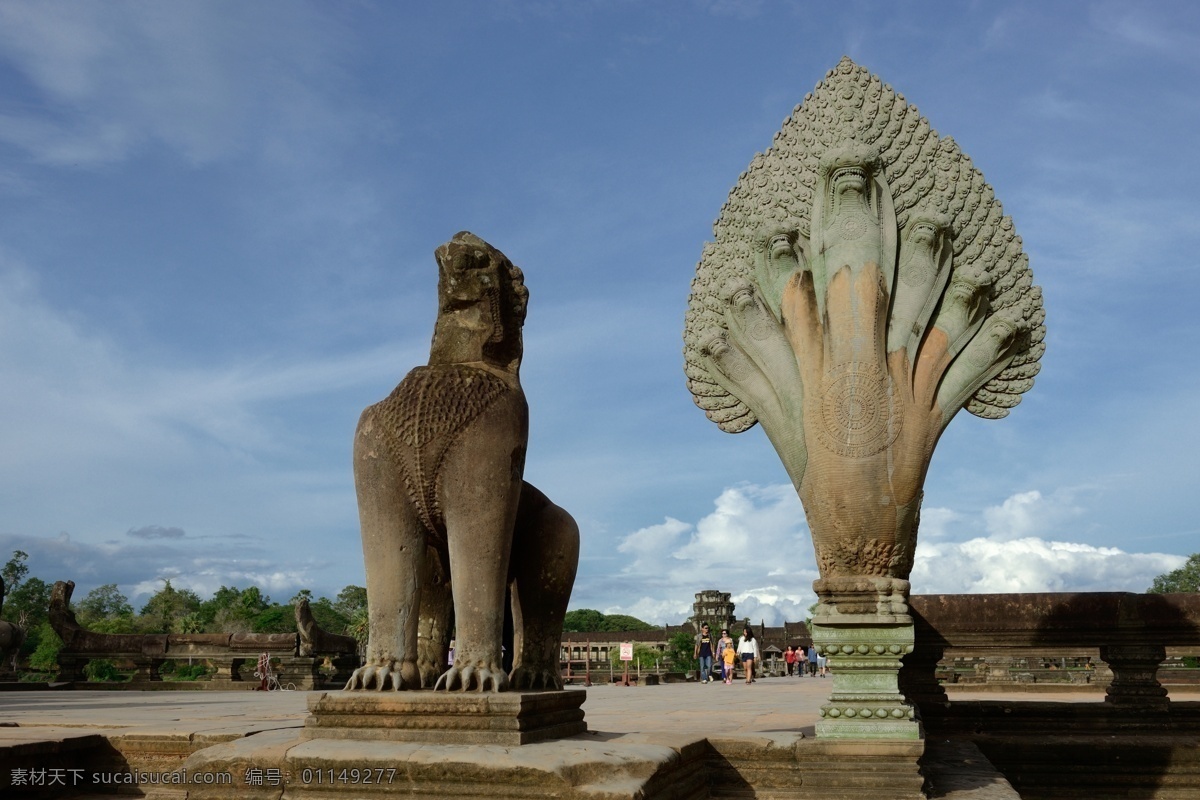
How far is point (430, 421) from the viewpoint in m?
3.47

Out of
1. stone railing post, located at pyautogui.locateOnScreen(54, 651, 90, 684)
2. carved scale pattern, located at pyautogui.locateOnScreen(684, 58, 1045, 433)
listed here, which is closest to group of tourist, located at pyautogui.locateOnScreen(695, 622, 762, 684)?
stone railing post, located at pyautogui.locateOnScreen(54, 651, 90, 684)

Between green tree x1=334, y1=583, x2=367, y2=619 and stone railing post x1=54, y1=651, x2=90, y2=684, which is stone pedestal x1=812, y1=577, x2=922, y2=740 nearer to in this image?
stone railing post x1=54, y1=651, x2=90, y2=684

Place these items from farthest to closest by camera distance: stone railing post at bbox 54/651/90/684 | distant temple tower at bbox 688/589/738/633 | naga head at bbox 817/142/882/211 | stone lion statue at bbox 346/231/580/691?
distant temple tower at bbox 688/589/738/633, stone railing post at bbox 54/651/90/684, naga head at bbox 817/142/882/211, stone lion statue at bbox 346/231/580/691

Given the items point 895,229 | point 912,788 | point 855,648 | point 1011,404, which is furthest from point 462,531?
point 1011,404

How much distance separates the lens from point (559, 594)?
12.8 ft

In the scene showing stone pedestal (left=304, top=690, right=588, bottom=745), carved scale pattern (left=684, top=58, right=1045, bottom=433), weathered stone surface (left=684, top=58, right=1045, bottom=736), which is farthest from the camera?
carved scale pattern (left=684, top=58, right=1045, bottom=433)

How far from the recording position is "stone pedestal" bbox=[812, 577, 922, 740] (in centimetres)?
384

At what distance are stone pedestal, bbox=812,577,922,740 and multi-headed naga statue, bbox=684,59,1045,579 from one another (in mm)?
88

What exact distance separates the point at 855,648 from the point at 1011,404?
1.41 meters

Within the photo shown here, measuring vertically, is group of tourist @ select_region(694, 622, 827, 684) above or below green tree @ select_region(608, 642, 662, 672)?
above

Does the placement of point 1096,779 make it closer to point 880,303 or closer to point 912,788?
point 912,788

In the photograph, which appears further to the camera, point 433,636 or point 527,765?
point 433,636

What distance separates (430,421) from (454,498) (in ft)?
0.96

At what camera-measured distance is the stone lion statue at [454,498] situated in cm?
339
